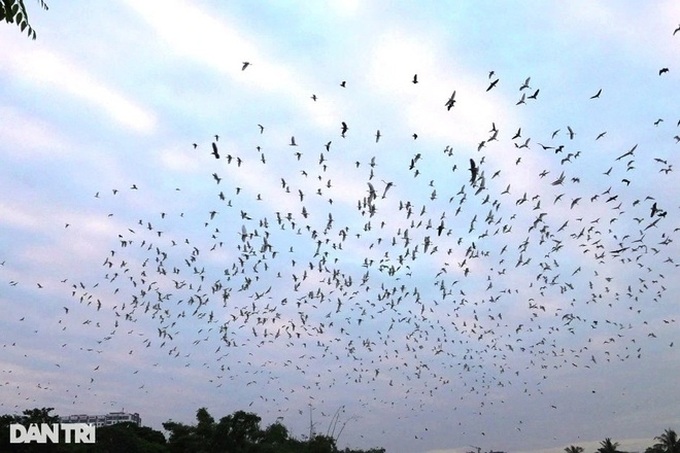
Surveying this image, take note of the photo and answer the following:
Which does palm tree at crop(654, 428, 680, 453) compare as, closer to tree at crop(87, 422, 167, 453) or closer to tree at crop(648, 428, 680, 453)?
tree at crop(648, 428, 680, 453)

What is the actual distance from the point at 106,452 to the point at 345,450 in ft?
114

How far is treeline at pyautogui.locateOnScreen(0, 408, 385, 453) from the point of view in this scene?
61.7 m

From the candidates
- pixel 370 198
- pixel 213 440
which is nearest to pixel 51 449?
pixel 213 440

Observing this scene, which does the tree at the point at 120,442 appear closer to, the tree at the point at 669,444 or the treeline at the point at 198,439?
the treeline at the point at 198,439

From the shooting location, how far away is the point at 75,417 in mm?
179750

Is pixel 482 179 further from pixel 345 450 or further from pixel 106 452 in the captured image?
pixel 345 450

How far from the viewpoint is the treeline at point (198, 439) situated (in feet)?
202

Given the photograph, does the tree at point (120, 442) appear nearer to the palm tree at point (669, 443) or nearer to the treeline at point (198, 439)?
the treeline at point (198, 439)

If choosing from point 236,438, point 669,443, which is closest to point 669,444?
point 669,443

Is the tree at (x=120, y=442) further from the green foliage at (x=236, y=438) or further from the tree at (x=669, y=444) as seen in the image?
the tree at (x=669, y=444)

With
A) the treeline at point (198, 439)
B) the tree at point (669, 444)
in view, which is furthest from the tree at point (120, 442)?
the tree at point (669, 444)

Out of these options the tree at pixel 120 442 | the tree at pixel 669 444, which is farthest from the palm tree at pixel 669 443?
the tree at pixel 120 442

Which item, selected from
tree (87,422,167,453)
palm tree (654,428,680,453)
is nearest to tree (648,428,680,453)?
palm tree (654,428,680,453)

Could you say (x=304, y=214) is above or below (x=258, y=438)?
above
